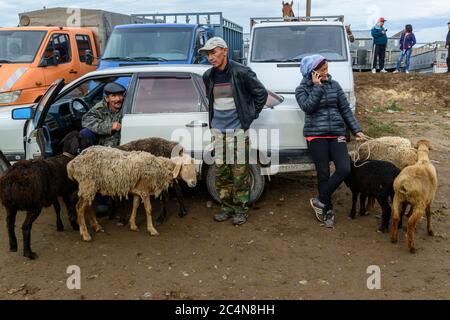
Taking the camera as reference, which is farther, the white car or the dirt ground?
the white car

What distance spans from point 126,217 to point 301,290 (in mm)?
2526

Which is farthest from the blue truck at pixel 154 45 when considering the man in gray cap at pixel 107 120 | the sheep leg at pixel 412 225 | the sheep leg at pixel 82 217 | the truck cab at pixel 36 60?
the sheep leg at pixel 412 225

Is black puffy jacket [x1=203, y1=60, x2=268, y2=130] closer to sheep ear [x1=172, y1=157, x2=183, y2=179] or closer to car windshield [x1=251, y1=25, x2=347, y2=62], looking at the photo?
sheep ear [x1=172, y1=157, x2=183, y2=179]

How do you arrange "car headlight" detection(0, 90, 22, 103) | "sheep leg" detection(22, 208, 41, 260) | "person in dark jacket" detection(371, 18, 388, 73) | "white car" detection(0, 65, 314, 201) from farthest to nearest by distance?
"person in dark jacket" detection(371, 18, 388, 73), "car headlight" detection(0, 90, 22, 103), "white car" detection(0, 65, 314, 201), "sheep leg" detection(22, 208, 41, 260)

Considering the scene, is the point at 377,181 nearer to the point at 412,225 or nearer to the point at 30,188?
the point at 412,225

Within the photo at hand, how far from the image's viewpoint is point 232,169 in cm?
480

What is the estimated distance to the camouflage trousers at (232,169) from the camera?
183 inches

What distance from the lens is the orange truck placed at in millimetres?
7992

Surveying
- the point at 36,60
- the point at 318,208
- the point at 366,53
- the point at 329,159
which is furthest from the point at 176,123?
the point at 366,53

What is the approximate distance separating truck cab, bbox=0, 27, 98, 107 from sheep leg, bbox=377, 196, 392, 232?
6.67 metres

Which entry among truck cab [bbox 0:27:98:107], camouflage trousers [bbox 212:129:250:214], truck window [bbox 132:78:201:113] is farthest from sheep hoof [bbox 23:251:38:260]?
truck cab [bbox 0:27:98:107]

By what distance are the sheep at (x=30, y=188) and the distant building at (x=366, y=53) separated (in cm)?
1500

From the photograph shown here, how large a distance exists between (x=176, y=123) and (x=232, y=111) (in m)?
0.75

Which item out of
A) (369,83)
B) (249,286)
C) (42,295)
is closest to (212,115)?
(249,286)
